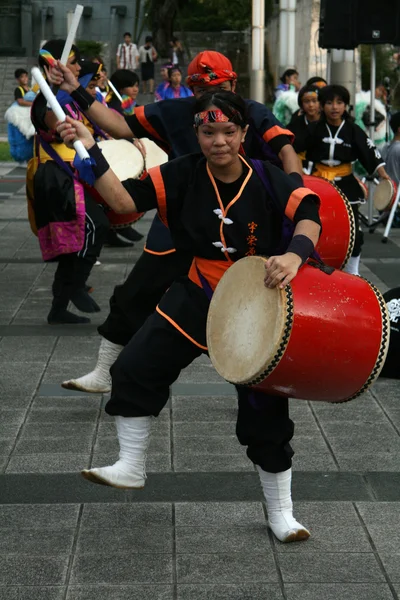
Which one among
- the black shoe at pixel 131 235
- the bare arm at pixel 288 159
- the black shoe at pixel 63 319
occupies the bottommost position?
the black shoe at pixel 63 319

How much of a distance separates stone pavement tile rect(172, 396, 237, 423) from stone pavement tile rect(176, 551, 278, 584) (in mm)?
1675

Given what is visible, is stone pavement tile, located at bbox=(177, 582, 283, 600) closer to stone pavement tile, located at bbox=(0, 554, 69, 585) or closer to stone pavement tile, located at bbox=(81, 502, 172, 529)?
stone pavement tile, located at bbox=(0, 554, 69, 585)

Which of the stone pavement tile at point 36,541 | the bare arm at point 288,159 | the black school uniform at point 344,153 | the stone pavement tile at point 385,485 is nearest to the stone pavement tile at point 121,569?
the stone pavement tile at point 36,541

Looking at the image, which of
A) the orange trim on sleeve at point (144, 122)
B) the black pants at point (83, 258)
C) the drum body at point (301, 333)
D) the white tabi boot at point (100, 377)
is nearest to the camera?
the drum body at point (301, 333)

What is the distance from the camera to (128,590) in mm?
3686

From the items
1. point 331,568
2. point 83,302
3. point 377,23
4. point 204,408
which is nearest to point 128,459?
point 331,568

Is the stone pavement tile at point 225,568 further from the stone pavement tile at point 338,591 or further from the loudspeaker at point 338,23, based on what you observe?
the loudspeaker at point 338,23

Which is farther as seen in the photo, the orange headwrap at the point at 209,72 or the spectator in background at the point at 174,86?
the spectator in background at the point at 174,86

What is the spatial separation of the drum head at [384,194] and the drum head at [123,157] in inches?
146

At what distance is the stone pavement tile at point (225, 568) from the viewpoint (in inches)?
149

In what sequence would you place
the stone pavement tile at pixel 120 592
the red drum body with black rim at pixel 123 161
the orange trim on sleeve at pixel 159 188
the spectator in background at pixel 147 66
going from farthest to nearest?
1. the spectator in background at pixel 147 66
2. the red drum body with black rim at pixel 123 161
3. the orange trim on sleeve at pixel 159 188
4. the stone pavement tile at pixel 120 592

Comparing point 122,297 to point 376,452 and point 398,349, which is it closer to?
point 376,452

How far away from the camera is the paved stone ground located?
3.77m

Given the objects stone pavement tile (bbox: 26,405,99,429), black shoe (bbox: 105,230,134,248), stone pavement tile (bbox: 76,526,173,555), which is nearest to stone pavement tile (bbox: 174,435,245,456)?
stone pavement tile (bbox: 26,405,99,429)
